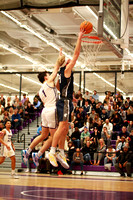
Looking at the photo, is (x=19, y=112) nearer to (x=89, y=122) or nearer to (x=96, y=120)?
(x=89, y=122)

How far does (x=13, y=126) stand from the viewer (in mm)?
24062

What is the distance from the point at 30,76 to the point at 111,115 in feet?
39.5

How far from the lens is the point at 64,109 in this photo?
7012mm

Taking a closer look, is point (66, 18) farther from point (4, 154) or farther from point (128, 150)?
point (4, 154)

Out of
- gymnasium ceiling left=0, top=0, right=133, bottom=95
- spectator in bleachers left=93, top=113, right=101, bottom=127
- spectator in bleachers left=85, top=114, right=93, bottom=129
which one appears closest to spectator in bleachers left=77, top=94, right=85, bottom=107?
gymnasium ceiling left=0, top=0, right=133, bottom=95

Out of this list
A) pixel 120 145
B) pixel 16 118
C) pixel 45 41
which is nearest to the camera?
pixel 120 145

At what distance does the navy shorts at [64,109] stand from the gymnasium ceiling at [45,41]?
11326mm

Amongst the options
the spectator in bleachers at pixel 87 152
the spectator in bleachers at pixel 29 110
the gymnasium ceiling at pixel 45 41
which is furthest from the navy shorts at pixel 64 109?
the spectator in bleachers at pixel 29 110

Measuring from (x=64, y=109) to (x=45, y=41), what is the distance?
19354 mm

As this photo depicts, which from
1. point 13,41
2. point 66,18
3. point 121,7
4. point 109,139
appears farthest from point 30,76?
point 121,7

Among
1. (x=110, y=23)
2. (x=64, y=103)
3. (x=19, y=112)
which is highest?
(x=110, y=23)

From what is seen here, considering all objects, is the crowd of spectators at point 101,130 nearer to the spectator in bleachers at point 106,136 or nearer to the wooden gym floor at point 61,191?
the spectator in bleachers at point 106,136

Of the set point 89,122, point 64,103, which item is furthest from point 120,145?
point 64,103

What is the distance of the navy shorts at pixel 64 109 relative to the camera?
703 centimetres
